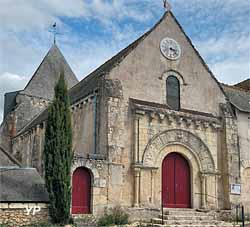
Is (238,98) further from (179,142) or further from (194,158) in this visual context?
(179,142)

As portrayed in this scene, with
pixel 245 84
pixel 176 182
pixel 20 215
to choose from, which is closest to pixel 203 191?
pixel 176 182

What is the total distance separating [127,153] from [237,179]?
20.9ft

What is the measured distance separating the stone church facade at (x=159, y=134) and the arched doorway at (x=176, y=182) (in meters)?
0.05

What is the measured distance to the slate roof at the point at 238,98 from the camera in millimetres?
24250

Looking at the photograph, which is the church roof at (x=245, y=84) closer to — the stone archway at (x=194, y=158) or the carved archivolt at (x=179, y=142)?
the carved archivolt at (x=179, y=142)

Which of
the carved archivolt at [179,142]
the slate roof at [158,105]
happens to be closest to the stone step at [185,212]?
the carved archivolt at [179,142]

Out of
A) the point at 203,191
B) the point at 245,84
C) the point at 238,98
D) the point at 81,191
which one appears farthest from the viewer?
the point at 245,84

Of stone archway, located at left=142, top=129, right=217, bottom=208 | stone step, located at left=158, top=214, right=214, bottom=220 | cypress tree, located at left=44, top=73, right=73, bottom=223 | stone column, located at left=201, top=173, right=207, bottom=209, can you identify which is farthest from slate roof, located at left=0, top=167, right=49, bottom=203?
stone column, located at left=201, top=173, right=207, bottom=209

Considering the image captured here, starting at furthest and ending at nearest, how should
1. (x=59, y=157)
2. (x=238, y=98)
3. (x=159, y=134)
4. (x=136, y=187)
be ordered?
(x=238, y=98) < (x=159, y=134) < (x=136, y=187) < (x=59, y=157)

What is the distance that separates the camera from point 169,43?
2166 centimetres

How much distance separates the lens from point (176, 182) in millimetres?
20469

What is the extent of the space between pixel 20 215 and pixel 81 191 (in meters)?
2.93

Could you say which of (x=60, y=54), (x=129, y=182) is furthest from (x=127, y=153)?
(x=60, y=54)

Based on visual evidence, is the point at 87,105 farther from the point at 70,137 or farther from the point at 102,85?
the point at 70,137
